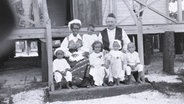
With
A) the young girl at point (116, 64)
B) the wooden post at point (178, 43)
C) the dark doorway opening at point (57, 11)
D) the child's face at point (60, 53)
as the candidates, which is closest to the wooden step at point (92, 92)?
the young girl at point (116, 64)

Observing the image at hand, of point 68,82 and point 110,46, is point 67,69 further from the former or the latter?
point 110,46

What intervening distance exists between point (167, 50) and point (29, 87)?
3.74 m

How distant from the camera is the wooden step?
480cm

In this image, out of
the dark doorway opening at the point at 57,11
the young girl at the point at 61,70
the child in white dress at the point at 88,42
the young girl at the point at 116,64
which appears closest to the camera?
the young girl at the point at 61,70

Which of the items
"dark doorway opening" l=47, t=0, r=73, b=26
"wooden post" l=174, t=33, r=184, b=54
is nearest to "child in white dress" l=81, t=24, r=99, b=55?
"wooden post" l=174, t=33, r=184, b=54

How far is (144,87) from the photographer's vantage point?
543cm

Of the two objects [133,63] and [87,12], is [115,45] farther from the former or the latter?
[87,12]

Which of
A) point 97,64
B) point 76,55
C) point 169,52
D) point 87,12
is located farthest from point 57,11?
point 97,64

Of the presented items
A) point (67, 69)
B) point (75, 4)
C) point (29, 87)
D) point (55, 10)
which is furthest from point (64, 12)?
point (67, 69)

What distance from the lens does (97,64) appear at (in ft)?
17.1

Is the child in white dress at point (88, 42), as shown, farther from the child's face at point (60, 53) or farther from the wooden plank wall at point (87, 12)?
the wooden plank wall at point (87, 12)

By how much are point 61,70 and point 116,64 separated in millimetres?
1048

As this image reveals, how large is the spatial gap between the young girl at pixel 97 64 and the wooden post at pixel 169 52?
2794mm

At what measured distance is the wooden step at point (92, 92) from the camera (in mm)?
4801
